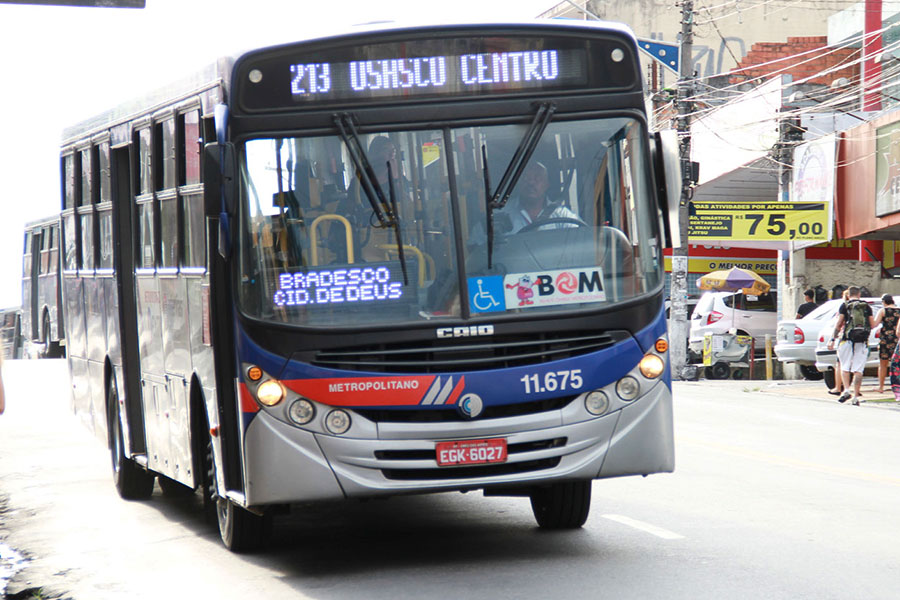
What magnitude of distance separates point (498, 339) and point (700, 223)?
83.5ft

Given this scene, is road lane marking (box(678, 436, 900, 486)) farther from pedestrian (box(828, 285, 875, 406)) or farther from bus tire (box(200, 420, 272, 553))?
pedestrian (box(828, 285, 875, 406))

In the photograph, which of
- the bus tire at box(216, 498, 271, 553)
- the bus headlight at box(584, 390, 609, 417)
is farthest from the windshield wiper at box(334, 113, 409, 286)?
the bus tire at box(216, 498, 271, 553)

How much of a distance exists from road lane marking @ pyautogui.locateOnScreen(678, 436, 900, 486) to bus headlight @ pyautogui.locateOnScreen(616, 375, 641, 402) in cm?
493

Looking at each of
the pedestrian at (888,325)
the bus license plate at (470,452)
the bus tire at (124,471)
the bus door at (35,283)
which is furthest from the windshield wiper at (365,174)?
the bus door at (35,283)

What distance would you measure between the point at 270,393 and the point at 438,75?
76.1 inches

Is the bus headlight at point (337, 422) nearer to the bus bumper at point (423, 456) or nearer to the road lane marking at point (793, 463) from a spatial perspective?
the bus bumper at point (423, 456)

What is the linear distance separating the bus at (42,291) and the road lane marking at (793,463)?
23912mm

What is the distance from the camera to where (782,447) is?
15172 mm

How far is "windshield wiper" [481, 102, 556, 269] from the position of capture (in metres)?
7.46

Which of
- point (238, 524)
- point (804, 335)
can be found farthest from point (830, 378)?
point (238, 524)

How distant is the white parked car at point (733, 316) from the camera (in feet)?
113

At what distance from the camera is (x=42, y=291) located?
3859 cm

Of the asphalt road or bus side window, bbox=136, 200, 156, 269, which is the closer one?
the asphalt road

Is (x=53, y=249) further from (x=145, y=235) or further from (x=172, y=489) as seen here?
(x=145, y=235)
